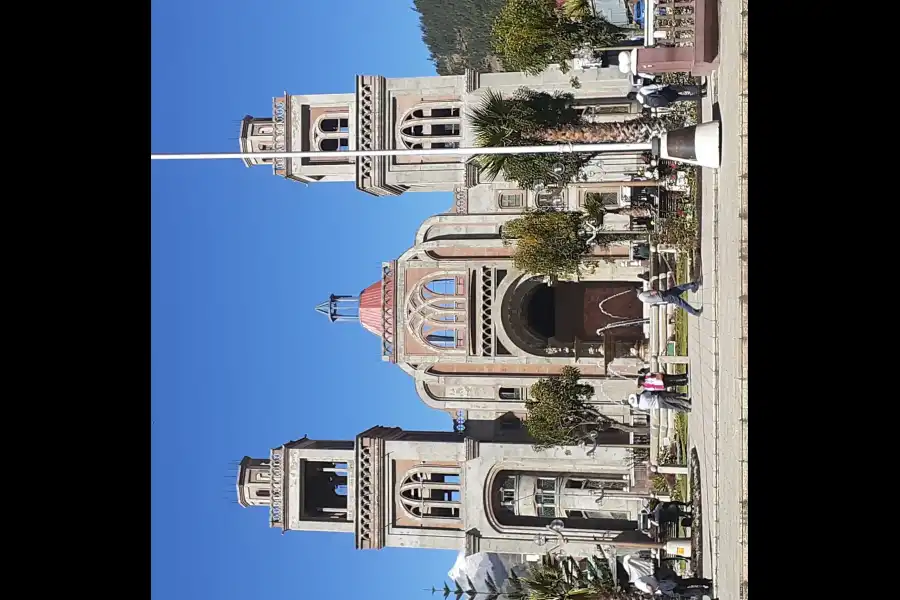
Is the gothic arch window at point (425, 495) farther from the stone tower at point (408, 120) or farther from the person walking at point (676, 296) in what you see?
the person walking at point (676, 296)

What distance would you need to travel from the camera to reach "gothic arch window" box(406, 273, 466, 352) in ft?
107

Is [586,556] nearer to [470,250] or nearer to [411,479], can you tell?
[411,479]

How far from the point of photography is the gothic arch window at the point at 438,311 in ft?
107

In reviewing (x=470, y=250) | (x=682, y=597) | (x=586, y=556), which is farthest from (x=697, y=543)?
(x=470, y=250)

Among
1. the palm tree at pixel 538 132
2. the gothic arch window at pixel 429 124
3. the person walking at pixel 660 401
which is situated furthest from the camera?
the gothic arch window at pixel 429 124

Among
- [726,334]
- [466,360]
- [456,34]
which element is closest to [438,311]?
[466,360]

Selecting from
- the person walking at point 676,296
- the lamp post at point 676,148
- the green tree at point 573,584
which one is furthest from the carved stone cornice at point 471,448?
the lamp post at point 676,148

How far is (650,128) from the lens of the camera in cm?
2755

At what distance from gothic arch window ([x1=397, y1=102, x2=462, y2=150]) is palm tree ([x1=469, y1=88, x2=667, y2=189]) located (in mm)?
1950

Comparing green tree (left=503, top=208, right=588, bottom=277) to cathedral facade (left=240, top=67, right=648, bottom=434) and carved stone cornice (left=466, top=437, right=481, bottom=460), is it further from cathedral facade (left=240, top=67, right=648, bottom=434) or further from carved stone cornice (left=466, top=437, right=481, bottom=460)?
carved stone cornice (left=466, top=437, right=481, bottom=460)

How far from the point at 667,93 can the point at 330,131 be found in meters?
14.9

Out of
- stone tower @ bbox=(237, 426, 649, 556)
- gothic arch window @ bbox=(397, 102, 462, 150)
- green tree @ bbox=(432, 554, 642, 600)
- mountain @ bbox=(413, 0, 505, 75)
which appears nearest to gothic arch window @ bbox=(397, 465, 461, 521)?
stone tower @ bbox=(237, 426, 649, 556)

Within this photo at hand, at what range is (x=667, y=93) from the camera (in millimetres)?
24391

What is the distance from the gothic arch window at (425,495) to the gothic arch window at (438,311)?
450cm
